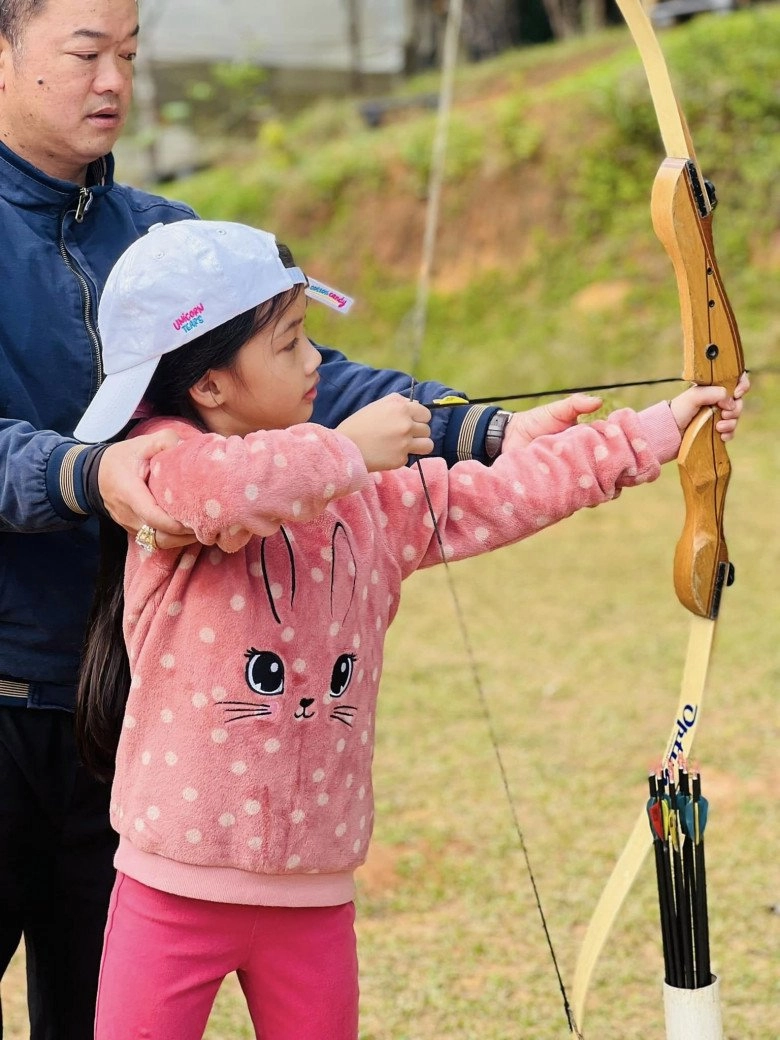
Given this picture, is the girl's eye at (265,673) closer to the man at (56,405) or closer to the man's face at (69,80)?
A: the man at (56,405)

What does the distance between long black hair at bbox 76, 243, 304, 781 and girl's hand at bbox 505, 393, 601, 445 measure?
1.30 ft

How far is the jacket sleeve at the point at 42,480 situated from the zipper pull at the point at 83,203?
0.36 meters

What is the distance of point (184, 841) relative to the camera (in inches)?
60.4

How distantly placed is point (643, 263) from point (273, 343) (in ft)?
28.5

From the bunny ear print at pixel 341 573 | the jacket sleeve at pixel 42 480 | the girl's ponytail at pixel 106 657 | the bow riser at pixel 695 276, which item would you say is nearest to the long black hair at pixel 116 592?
the girl's ponytail at pixel 106 657

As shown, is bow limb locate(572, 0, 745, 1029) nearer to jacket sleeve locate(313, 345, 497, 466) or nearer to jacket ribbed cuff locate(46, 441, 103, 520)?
jacket sleeve locate(313, 345, 497, 466)

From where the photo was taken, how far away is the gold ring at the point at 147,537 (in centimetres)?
146

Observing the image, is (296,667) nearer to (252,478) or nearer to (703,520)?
(252,478)

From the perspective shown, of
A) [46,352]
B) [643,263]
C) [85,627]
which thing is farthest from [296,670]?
[643,263]

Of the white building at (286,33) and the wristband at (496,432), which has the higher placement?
the white building at (286,33)

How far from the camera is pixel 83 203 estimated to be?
176cm

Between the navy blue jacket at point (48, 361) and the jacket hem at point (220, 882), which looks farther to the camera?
the navy blue jacket at point (48, 361)

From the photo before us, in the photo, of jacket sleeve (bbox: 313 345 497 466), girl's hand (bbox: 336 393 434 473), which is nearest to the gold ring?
girl's hand (bbox: 336 393 434 473)

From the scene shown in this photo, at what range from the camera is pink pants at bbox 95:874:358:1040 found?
156cm
